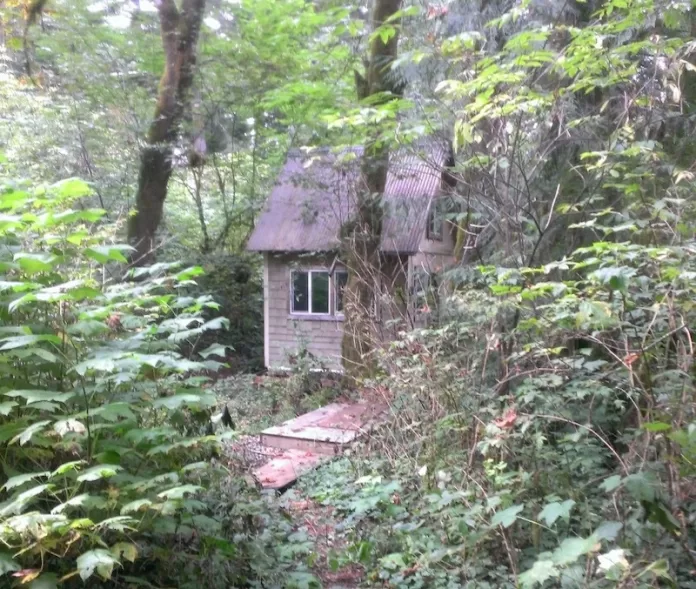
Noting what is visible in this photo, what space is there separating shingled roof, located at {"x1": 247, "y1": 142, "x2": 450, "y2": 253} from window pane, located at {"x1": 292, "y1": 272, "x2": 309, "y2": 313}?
32.4 inches

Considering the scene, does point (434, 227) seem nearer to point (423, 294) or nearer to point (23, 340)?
point (423, 294)

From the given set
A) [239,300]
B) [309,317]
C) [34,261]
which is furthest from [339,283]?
[34,261]

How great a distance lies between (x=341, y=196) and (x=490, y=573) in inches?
332

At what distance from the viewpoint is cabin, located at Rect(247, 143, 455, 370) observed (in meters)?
10.6

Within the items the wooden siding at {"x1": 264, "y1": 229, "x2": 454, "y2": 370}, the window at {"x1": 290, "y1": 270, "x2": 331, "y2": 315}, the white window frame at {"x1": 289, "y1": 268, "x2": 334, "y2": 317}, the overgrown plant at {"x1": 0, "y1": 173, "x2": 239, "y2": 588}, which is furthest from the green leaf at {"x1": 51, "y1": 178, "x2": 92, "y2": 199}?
the window at {"x1": 290, "y1": 270, "x2": 331, "y2": 315}

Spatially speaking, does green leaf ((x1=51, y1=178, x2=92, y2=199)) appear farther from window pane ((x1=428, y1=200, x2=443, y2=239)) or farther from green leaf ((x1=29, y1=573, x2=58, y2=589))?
window pane ((x1=428, y1=200, x2=443, y2=239))

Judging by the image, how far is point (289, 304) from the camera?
48.2 ft

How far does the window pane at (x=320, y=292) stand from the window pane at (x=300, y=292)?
7.5 inches

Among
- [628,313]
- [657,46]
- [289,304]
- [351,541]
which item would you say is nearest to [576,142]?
[657,46]

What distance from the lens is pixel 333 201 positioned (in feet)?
38.8

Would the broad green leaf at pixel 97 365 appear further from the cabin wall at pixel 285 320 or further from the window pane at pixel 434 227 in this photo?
the cabin wall at pixel 285 320

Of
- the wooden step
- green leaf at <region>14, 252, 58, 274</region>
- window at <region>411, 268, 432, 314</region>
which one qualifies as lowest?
the wooden step

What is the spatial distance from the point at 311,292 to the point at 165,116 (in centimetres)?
508

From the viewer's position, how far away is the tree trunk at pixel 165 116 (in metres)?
11.0
